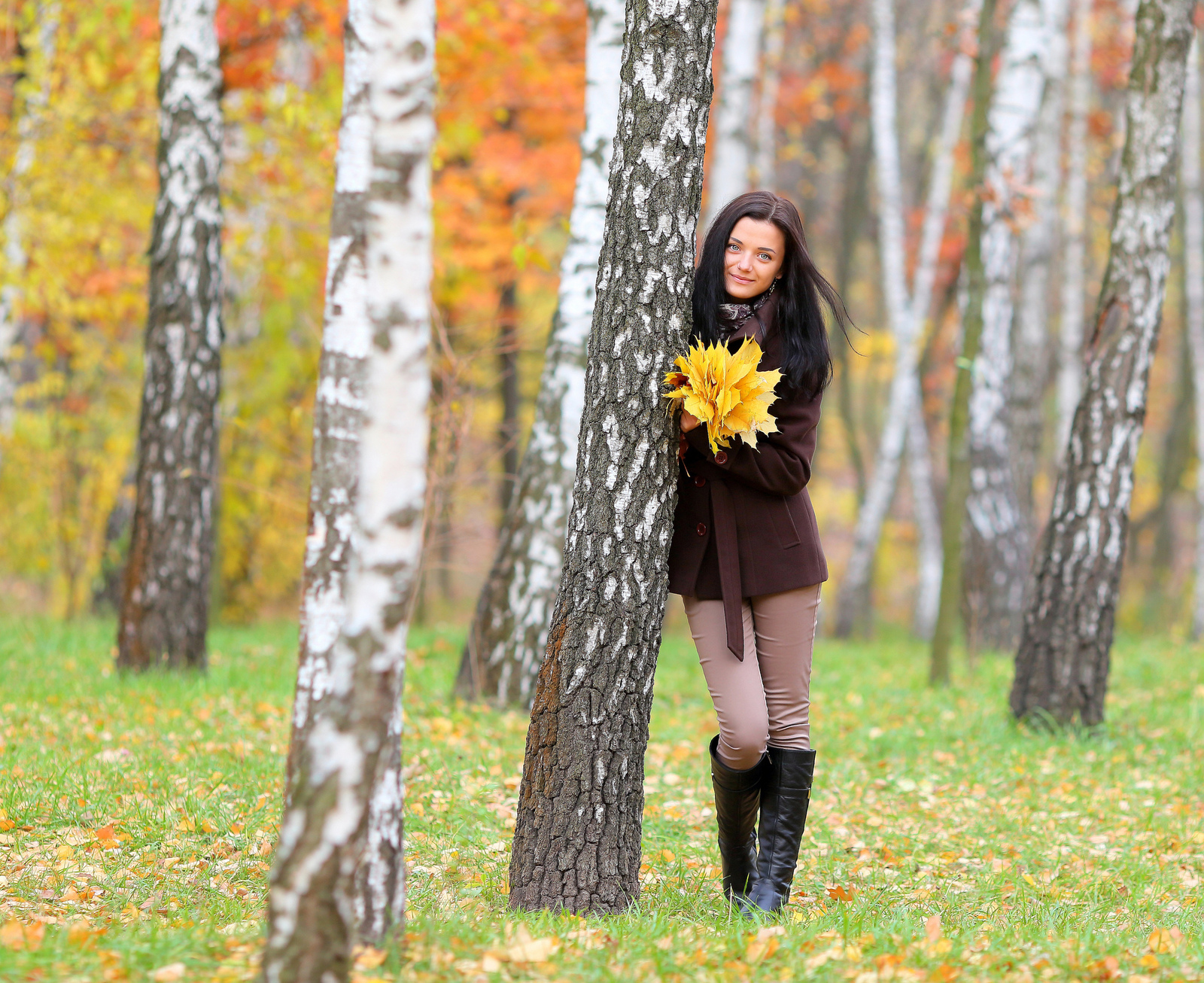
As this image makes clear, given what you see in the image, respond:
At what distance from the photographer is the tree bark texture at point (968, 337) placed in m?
6.82

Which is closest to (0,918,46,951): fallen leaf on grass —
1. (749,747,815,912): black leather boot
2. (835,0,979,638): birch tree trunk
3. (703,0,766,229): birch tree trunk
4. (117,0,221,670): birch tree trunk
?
(749,747,815,912): black leather boot

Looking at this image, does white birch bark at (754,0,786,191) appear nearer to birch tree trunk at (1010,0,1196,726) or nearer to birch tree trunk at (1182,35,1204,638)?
birch tree trunk at (1182,35,1204,638)

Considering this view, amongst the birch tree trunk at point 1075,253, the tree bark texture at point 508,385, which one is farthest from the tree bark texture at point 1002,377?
the tree bark texture at point 508,385

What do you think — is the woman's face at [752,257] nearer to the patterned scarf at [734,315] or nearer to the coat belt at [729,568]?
the patterned scarf at [734,315]

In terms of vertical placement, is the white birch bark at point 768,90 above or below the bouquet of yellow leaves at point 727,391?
above

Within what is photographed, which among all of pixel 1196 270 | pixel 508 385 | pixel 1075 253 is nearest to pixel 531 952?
pixel 508 385

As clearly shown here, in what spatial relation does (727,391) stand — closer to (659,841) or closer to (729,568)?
(729,568)

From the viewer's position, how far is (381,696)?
2.36 m

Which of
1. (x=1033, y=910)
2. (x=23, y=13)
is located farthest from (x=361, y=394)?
(x=23, y=13)

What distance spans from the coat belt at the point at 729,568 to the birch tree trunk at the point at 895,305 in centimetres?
854

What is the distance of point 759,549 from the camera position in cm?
322

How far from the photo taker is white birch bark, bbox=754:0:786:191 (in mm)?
12438

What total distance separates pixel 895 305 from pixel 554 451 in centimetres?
671

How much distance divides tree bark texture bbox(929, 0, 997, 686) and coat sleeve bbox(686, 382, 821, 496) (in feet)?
12.8
